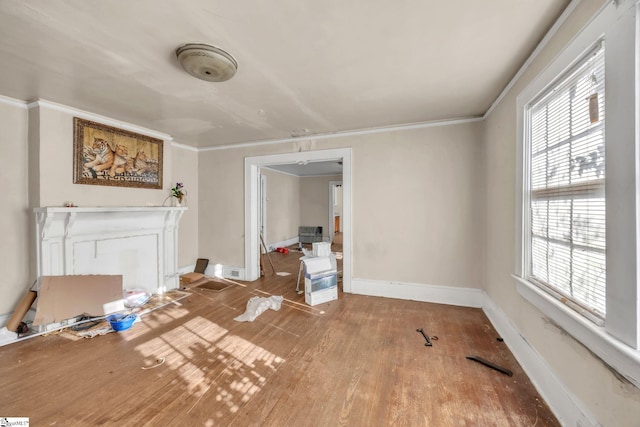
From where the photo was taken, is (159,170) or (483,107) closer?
(483,107)

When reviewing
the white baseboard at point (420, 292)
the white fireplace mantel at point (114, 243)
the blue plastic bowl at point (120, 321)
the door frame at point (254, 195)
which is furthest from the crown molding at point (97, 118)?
the white baseboard at point (420, 292)

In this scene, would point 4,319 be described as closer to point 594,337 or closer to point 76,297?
point 76,297

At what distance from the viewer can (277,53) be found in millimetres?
1854

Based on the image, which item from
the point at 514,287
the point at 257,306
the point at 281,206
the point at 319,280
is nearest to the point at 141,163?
the point at 257,306

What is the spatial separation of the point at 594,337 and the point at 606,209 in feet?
2.05

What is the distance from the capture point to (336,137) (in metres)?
3.86

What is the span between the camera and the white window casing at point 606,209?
105 cm

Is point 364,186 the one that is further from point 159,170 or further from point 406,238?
point 159,170

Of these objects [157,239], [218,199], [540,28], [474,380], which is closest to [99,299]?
[157,239]

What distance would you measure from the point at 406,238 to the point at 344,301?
1239mm

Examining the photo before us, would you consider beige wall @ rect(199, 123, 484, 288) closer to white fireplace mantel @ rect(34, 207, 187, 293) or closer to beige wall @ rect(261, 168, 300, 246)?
white fireplace mantel @ rect(34, 207, 187, 293)

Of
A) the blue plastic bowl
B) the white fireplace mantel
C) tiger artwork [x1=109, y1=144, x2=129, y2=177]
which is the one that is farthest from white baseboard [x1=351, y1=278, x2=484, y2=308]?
tiger artwork [x1=109, y1=144, x2=129, y2=177]

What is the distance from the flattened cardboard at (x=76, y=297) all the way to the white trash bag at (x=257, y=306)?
59.4 inches

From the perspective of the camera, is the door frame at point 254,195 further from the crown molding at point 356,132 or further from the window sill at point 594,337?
the window sill at point 594,337
